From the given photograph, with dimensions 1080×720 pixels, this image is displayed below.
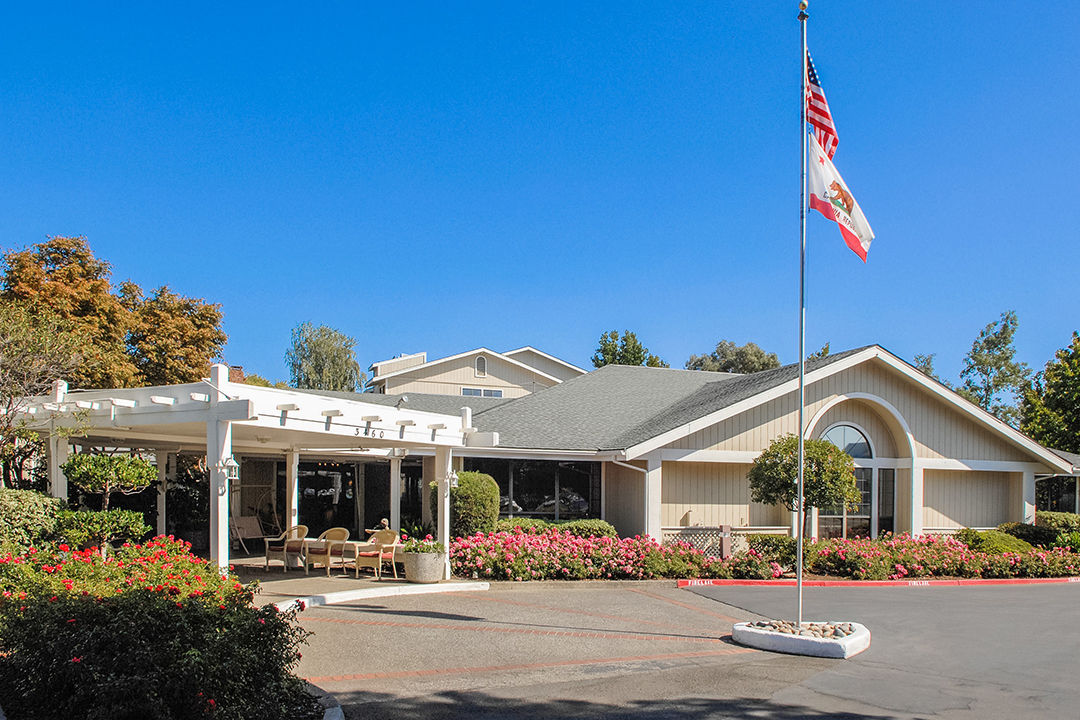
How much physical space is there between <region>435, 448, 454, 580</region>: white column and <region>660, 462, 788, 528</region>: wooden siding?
634cm

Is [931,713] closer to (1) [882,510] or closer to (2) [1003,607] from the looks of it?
(2) [1003,607]

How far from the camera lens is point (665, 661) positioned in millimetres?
10375

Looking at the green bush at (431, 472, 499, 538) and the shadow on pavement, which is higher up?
the green bush at (431, 472, 499, 538)

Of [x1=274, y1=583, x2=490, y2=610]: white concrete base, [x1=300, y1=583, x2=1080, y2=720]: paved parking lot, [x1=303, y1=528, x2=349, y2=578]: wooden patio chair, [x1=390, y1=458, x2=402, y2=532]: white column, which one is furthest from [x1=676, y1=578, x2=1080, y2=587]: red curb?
[x1=303, y1=528, x2=349, y2=578]: wooden patio chair

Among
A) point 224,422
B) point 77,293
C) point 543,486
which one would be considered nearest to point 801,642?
point 224,422

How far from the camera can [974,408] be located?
920 inches

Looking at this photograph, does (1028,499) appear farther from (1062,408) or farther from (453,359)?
(453,359)

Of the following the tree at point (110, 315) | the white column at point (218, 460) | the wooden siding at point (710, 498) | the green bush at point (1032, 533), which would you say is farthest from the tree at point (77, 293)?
the green bush at point (1032, 533)

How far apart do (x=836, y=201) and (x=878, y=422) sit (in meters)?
13.1

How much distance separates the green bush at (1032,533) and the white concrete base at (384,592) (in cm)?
1526

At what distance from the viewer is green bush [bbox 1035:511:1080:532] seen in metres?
23.9

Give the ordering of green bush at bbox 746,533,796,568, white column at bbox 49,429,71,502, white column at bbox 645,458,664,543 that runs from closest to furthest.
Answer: white column at bbox 49,429,71,502 < green bush at bbox 746,533,796,568 < white column at bbox 645,458,664,543

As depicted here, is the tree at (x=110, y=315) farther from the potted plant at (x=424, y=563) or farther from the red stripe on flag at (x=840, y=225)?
the red stripe on flag at (x=840, y=225)

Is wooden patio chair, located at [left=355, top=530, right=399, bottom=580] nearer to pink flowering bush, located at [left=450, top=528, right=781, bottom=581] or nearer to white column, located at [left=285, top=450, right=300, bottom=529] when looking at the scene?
pink flowering bush, located at [left=450, top=528, right=781, bottom=581]
